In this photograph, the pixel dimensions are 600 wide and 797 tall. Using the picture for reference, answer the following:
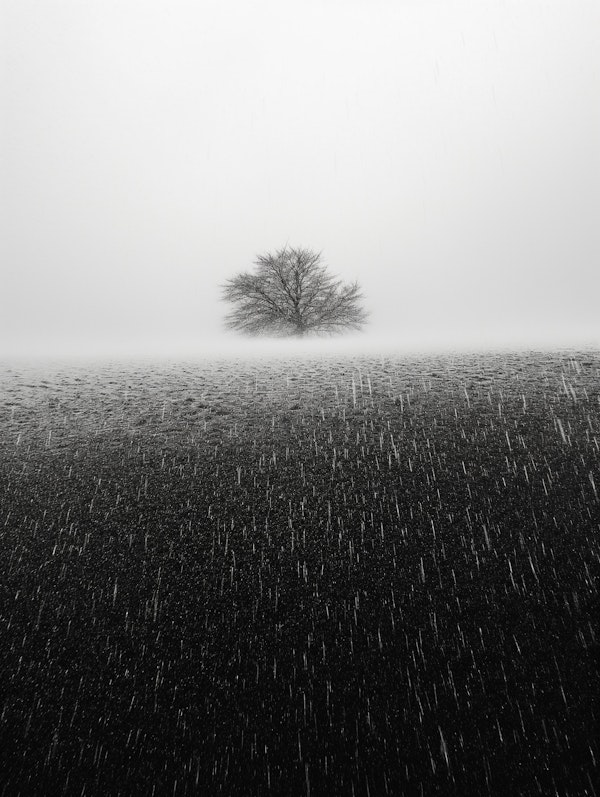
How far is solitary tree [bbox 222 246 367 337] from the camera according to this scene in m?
26.1

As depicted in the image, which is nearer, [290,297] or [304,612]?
[304,612]

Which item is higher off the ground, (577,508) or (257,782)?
(577,508)

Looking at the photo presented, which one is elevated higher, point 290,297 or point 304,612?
point 290,297

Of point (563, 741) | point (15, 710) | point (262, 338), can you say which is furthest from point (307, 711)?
point (262, 338)

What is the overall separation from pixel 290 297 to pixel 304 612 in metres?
25.3

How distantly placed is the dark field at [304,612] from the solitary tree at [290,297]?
2129cm

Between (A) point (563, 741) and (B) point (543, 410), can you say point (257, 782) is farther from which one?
(B) point (543, 410)

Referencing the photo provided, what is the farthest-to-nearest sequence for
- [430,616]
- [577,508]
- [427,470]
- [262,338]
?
[262,338], [427,470], [577,508], [430,616]

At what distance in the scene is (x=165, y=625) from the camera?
3041 mm

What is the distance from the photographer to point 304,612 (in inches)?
123

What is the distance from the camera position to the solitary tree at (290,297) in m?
26.1

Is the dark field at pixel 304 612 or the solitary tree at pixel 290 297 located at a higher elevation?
the solitary tree at pixel 290 297

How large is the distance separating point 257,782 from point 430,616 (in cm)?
175

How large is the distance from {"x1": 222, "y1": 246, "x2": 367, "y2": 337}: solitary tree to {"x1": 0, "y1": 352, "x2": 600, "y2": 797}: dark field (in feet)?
69.9
